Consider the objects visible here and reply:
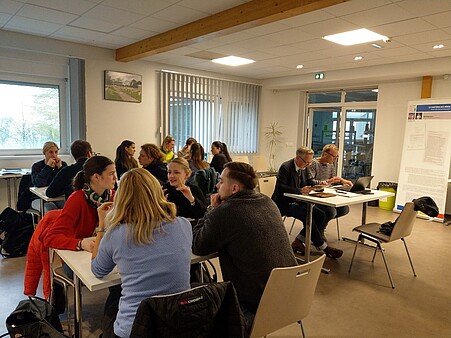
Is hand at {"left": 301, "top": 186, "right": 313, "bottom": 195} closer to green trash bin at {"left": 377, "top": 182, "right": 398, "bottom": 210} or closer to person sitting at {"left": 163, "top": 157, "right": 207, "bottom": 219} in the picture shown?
person sitting at {"left": 163, "top": 157, "right": 207, "bottom": 219}

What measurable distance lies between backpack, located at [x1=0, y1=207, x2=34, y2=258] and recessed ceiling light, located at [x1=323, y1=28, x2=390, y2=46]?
441 centimetres

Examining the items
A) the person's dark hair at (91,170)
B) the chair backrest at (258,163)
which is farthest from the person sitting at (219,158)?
the person's dark hair at (91,170)

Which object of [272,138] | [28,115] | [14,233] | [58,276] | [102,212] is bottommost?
[14,233]

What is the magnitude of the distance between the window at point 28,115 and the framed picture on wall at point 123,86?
2.61 ft

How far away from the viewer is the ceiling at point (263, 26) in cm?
369

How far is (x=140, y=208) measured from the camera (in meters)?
1.56

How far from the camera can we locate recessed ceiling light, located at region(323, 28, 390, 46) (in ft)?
14.6

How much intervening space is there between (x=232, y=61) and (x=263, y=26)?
226 cm

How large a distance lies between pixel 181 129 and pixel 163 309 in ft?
20.2

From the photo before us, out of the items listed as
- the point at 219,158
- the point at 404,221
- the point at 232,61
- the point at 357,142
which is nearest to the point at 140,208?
the point at 404,221

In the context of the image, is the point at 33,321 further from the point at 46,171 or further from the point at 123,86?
the point at 123,86

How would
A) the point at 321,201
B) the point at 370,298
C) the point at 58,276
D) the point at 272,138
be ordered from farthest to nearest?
1. the point at 272,138
2. the point at 321,201
3. the point at 370,298
4. the point at 58,276

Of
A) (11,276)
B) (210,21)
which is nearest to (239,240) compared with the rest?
(11,276)

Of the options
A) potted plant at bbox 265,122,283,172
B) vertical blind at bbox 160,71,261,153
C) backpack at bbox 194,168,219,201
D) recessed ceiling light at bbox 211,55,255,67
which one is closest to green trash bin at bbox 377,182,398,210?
potted plant at bbox 265,122,283,172
